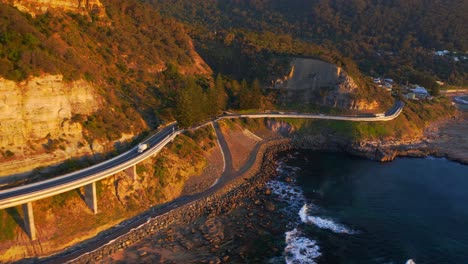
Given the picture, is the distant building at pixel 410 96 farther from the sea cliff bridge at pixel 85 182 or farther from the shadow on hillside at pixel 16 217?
the shadow on hillside at pixel 16 217

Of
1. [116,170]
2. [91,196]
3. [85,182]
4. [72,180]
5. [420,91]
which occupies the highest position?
[420,91]

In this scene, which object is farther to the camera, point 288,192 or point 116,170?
point 288,192

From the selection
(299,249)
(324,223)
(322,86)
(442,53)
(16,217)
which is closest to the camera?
(16,217)

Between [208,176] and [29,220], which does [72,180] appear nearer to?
[29,220]

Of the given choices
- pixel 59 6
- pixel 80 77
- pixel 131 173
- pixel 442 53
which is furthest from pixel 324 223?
pixel 442 53

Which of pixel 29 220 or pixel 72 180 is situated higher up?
pixel 72 180

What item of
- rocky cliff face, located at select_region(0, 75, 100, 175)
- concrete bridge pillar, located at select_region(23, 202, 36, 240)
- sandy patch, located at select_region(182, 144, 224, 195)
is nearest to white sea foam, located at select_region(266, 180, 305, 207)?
sandy patch, located at select_region(182, 144, 224, 195)
